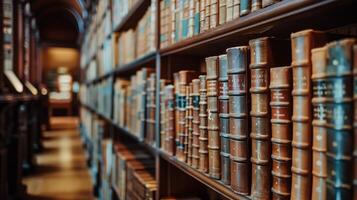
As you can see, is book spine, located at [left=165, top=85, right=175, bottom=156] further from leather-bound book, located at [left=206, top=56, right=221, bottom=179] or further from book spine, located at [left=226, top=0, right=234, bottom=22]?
book spine, located at [left=226, top=0, right=234, bottom=22]

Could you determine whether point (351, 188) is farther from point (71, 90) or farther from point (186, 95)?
point (71, 90)

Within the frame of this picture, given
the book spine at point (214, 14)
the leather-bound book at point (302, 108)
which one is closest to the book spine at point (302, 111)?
the leather-bound book at point (302, 108)

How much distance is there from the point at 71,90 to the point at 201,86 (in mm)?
12103

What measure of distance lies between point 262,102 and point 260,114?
0.09 ft

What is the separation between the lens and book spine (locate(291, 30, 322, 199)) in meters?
0.68

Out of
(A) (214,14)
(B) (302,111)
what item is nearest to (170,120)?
(A) (214,14)

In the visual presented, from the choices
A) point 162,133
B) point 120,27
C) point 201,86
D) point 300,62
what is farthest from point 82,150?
point 300,62

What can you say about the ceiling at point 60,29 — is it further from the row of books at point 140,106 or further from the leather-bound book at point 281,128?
the leather-bound book at point 281,128

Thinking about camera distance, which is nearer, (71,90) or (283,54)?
(283,54)

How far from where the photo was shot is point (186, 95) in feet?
4.08

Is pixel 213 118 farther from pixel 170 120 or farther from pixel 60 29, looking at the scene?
pixel 60 29

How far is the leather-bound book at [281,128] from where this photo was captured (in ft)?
2.43

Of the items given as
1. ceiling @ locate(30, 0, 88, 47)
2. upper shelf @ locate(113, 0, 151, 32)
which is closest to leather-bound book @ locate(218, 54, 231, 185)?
upper shelf @ locate(113, 0, 151, 32)

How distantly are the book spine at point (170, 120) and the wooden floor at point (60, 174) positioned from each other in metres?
2.75
